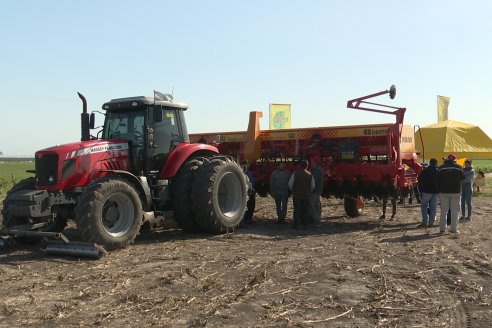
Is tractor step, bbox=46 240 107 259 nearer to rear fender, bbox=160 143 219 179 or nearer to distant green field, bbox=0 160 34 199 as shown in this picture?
rear fender, bbox=160 143 219 179

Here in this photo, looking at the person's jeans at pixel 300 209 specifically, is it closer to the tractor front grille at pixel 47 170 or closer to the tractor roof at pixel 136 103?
the tractor roof at pixel 136 103

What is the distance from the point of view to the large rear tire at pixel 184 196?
30.1 ft

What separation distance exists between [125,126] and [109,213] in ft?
6.70

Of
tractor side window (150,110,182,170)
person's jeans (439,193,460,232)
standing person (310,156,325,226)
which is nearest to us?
tractor side window (150,110,182,170)

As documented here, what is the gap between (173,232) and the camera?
10.1 meters

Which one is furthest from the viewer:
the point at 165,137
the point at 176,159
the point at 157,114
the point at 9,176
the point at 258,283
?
the point at 9,176

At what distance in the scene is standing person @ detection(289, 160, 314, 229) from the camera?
10.8 metres

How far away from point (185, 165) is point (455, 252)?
15.9 ft

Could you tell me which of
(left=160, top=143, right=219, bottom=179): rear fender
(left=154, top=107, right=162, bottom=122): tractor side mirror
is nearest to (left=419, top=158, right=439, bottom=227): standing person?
(left=160, top=143, right=219, bottom=179): rear fender

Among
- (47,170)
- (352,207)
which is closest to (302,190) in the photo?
(352,207)

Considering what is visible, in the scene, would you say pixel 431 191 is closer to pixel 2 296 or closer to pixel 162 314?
pixel 162 314

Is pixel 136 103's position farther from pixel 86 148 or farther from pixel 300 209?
pixel 300 209

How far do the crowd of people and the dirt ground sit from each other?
A: 1.02 m

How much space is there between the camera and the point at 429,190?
1112 cm
